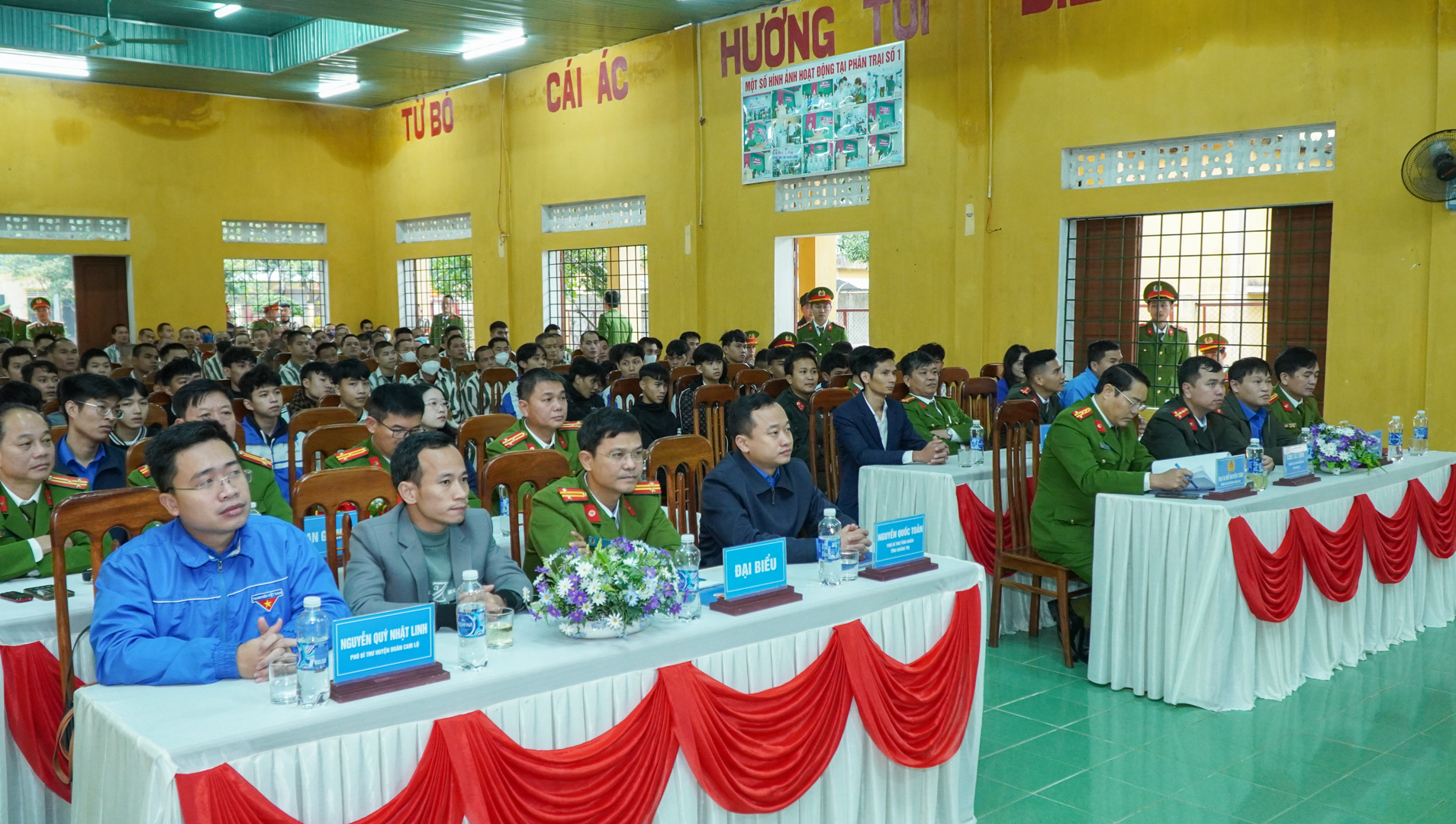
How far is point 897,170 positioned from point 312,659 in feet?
27.0

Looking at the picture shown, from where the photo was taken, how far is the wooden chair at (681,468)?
354 centimetres

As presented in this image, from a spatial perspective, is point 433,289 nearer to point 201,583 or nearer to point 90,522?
point 90,522

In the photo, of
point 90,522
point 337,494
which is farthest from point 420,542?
point 90,522

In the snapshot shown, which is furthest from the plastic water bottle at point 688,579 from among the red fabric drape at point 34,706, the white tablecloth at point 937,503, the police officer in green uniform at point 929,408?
the police officer in green uniform at point 929,408

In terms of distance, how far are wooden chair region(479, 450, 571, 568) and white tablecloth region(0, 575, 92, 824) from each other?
107cm

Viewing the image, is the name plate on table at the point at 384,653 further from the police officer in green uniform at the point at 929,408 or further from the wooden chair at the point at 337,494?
the police officer in green uniform at the point at 929,408

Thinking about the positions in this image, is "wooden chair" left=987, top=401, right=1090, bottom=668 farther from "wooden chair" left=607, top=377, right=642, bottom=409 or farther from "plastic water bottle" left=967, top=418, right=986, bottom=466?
"wooden chair" left=607, top=377, right=642, bottom=409

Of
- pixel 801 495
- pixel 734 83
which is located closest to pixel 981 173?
pixel 734 83

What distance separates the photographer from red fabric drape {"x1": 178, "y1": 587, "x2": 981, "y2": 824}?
1.96m

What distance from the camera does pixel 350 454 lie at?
4.07m

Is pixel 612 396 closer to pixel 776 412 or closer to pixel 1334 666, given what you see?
pixel 776 412


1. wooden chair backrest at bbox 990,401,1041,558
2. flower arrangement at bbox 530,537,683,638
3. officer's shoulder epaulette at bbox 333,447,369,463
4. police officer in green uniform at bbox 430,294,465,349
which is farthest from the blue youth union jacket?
police officer in green uniform at bbox 430,294,465,349

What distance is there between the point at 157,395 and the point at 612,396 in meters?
2.40

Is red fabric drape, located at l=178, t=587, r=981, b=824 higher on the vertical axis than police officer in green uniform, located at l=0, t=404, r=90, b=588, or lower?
lower
